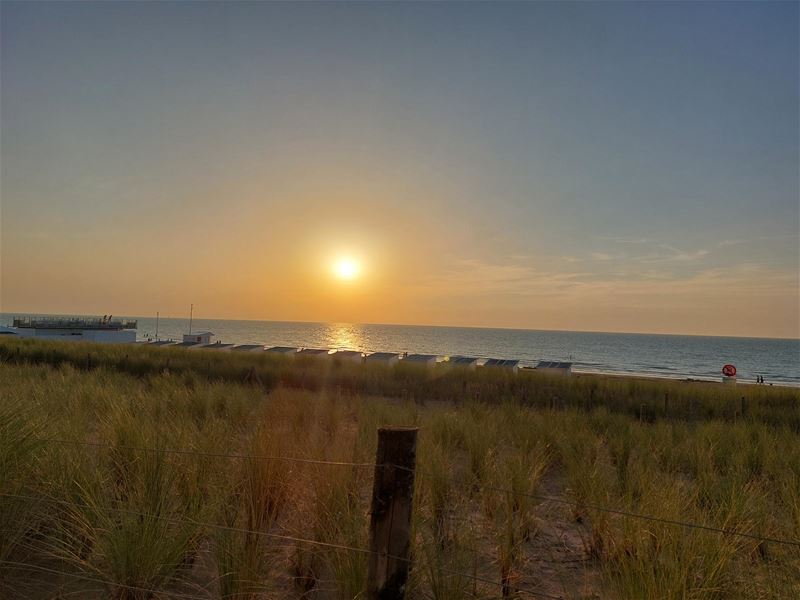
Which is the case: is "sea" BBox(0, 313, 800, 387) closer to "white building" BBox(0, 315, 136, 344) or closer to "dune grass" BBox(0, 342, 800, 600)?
"white building" BBox(0, 315, 136, 344)

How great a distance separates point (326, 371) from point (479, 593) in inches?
521

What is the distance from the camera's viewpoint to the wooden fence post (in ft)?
7.88

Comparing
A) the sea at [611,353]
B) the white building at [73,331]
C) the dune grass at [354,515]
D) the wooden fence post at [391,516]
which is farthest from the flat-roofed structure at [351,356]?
the white building at [73,331]

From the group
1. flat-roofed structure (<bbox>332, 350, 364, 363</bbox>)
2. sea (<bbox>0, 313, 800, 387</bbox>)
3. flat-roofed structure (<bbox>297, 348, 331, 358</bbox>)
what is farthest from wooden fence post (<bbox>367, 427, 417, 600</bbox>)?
sea (<bbox>0, 313, 800, 387</bbox>)

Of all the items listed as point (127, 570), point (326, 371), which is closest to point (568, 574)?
point (127, 570)

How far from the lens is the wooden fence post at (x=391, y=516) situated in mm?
2402

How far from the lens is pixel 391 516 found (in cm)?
242

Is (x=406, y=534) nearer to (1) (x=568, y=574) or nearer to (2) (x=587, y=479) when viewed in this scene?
(1) (x=568, y=574)

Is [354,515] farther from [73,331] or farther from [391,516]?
[73,331]

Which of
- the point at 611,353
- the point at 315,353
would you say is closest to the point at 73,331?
the point at 315,353

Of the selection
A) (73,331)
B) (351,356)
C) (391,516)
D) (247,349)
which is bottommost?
(247,349)

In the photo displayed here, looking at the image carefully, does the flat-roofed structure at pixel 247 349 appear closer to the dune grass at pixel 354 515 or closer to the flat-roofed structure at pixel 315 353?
the flat-roofed structure at pixel 315 353

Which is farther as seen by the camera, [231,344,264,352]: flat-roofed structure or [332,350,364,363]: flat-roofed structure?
[231,344,264,352]: flat-roofed structure

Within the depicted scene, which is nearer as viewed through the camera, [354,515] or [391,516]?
[391,516]
